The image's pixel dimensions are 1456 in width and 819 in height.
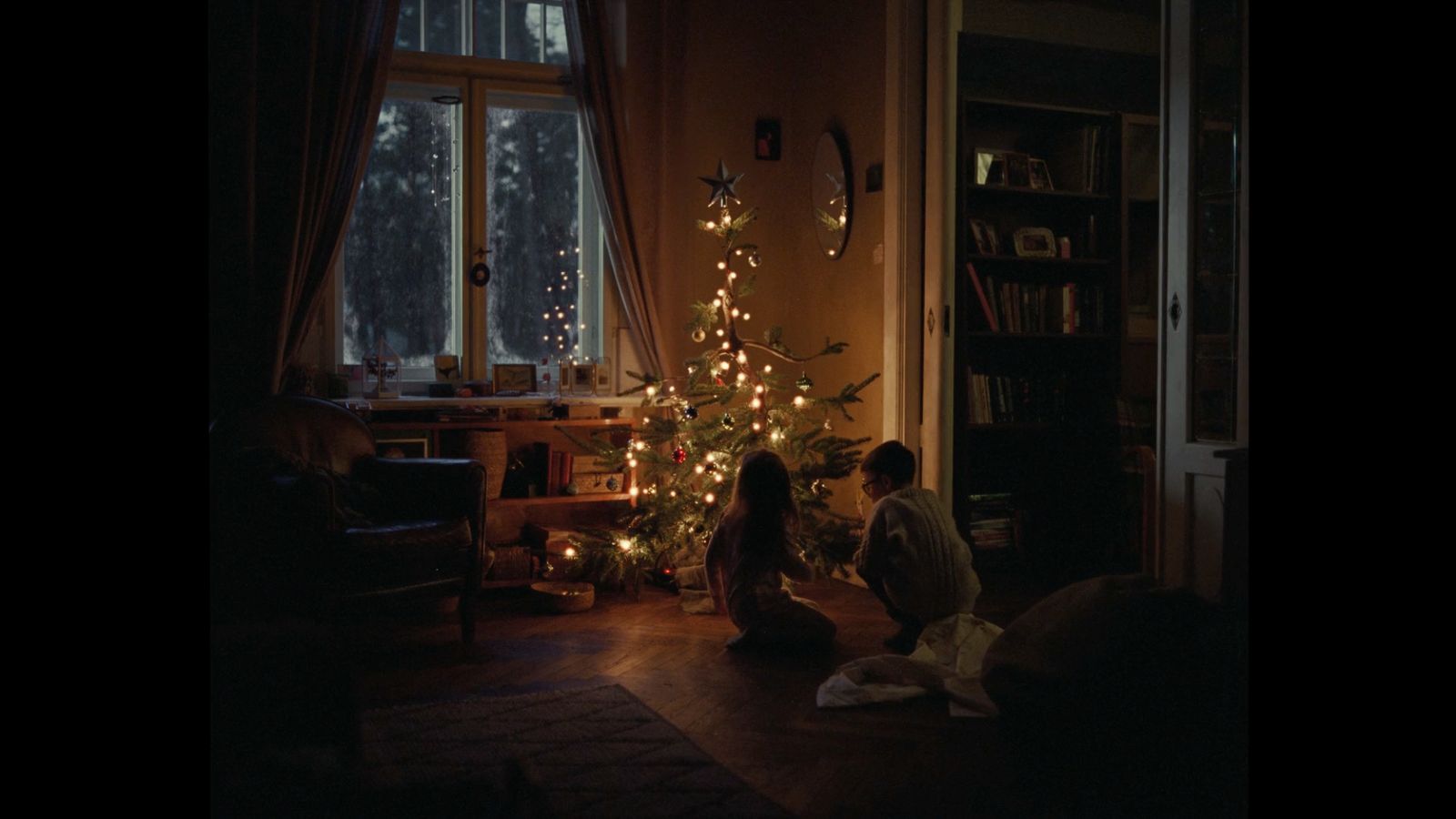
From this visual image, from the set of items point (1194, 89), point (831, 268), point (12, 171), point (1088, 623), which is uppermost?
point (1194, 89)

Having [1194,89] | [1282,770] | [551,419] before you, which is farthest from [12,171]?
[551,419]

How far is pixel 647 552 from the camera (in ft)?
14.4

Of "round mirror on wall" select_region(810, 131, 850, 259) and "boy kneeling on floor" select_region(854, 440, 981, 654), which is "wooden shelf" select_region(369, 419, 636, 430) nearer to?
"round mirror on wall" select_region(810, 131, 850, 259)

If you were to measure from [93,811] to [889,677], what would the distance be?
2345 mm

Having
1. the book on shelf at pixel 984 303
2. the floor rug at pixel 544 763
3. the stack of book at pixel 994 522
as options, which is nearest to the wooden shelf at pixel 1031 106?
the book on shelf at pixel 984 303

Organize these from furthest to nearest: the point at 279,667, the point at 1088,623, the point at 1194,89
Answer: the point at 1194,89, the point at 1088,623, the point at 279,667

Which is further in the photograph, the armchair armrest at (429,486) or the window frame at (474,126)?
the window frame at (474,126)

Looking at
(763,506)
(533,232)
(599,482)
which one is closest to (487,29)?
(533,232)

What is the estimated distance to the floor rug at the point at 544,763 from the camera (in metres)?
1.92

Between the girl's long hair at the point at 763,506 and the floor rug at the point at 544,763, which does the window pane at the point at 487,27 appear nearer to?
the girl's long hair at the point at 763,506

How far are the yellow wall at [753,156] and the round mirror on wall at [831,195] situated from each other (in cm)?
5

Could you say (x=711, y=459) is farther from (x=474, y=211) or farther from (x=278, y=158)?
(x=278, y=158)

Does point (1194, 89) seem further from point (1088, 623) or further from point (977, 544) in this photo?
point (977, 544)

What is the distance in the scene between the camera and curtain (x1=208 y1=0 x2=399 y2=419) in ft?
13.8
